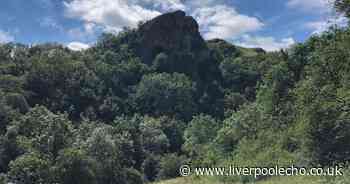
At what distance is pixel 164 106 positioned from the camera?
232 feet

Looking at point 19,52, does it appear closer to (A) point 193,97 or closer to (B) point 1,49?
(B) point 1,49

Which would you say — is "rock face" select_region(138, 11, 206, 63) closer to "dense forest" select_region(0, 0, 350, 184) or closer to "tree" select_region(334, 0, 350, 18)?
"dense forest" select_region(0, 0, 350, 184)

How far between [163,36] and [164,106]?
21783mm

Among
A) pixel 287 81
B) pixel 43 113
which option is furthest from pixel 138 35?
pixel 287 81

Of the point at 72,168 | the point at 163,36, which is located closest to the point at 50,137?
the point at 72,168

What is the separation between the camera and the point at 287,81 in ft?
114

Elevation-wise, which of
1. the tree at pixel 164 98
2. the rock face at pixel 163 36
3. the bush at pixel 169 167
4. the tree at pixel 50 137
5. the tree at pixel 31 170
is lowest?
the bush at pixel 169 167

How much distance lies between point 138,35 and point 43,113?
47044 millimetres

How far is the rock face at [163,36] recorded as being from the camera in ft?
283

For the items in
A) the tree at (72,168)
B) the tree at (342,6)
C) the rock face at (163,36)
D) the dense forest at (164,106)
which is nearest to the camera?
the tree at (342,6)

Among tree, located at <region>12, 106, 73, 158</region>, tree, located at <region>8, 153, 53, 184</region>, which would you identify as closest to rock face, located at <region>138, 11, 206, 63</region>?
tree, located at <region>12, 106, 73, 158</region>

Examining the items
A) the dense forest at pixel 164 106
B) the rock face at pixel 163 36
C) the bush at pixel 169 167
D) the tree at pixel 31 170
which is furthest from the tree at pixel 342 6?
the rock face at pixel 163 36

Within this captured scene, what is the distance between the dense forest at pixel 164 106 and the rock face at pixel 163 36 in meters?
0.22

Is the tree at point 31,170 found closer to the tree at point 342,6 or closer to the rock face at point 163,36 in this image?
the tree at point 342,6
